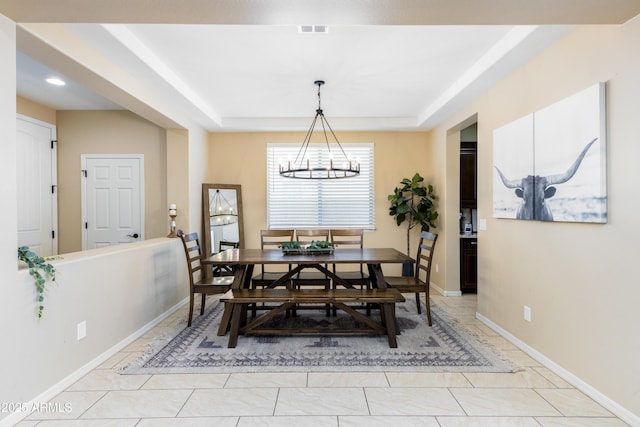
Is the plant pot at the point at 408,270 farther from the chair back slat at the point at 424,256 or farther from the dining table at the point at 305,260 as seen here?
the dining table at the point at 305,260

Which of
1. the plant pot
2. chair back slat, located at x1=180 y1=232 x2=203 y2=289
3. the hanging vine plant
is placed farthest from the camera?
the plant pot

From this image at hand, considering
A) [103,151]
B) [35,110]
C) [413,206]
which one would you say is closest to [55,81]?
[35,110]

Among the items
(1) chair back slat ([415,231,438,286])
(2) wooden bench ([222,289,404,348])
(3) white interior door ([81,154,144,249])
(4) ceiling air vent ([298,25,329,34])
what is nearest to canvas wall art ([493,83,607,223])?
(1) chair back slat ([415,231,438,286])

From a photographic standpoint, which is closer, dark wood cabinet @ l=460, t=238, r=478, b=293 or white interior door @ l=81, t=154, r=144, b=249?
white interior door @ l=81, t=154, r=144, b=249

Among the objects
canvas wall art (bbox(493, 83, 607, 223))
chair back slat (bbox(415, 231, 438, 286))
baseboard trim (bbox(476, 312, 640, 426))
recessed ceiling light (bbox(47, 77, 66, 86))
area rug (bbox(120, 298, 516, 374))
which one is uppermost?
recessed ceiling light (bbox(47, 77, 66, 86))

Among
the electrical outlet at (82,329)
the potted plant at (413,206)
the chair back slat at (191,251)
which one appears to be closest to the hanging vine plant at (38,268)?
the electrical outlet at (82,329)

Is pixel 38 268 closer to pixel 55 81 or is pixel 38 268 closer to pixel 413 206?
pixel 55 81

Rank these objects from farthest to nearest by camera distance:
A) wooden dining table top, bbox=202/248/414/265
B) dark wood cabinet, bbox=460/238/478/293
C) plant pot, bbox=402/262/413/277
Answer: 1. plant pot, bbox=402/262/413/277
2. dark wood cabinet, bbox=460/238/478/293
3. wooden dining table top, bbox=202/248/414/265

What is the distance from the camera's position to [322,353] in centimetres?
292

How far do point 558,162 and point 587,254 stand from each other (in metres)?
0.69

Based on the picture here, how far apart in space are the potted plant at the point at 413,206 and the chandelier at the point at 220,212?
8.18 feet

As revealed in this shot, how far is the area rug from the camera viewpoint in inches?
A: 105

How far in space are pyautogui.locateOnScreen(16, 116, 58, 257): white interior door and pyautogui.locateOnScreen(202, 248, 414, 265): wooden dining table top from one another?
Answer: 2.70 m

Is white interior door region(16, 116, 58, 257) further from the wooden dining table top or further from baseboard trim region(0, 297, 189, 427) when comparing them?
the wooden dining table top
